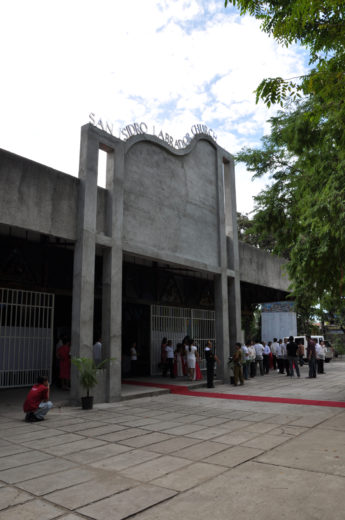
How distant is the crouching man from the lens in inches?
332

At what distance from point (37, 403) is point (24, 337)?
4941 mm

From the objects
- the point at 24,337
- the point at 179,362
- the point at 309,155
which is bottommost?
the point at 179,362

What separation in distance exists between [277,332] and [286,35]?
19430 millimetres

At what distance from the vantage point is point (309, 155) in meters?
10.1

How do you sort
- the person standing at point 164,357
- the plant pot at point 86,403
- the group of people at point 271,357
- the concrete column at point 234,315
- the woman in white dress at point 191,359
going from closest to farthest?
the plant pot at point 86,403
the group of people at point 271,357
the woman in white dress at point 191,359
the concrete column at point 234,315
the person standing at point 164,357

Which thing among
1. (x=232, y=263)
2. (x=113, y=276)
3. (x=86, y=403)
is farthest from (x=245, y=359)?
(x=86, y=403)

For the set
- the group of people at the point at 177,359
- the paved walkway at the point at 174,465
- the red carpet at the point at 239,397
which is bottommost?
the red carpet at the point at 239,397

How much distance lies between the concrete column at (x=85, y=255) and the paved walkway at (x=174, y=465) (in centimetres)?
177

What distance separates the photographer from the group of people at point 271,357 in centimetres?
1505

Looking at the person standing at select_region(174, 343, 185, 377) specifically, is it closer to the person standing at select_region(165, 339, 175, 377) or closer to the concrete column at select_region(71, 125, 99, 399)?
the person standing at select_region(165, 339, 175, 377)

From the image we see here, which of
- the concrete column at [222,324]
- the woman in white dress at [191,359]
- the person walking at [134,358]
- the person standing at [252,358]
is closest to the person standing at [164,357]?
the person walking at [134,358]

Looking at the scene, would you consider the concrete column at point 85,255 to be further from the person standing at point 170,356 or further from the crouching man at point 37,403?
the person standing at point 170,356

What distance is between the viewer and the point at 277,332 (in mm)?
23609

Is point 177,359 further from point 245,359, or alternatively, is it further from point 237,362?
point 237,362
